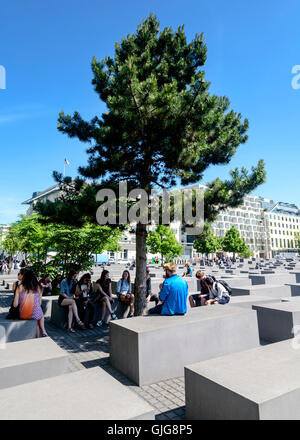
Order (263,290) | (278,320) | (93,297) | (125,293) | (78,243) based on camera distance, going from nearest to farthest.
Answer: (278,320), (93,297), (125,293), (263,290), (78,243)

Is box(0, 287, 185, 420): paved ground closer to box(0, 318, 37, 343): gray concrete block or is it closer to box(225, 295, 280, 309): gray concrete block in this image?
box(0, 318, 37, 343): gray concrete block

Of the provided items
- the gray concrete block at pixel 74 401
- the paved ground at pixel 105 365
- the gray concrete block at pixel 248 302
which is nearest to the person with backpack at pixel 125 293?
the paved ground at pixel 105 365

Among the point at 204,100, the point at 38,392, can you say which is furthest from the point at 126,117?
the point at 38,392

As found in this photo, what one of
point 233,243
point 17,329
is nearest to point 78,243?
point 17,329

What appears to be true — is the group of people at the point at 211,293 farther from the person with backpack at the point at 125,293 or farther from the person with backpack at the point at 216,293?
the person with backpack at the point at 125,293

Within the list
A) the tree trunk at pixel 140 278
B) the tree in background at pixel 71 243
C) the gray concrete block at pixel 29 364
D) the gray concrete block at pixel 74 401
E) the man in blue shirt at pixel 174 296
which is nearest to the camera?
the gray concrete block at pixel 74 401

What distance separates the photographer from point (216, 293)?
7461 mm

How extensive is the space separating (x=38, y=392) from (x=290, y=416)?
7.81ft

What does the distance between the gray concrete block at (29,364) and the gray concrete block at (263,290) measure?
7372 millimetres

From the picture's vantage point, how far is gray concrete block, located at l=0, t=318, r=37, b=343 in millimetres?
5305

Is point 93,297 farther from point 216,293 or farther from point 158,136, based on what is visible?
point 158,136

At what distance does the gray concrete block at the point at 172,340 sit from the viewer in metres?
4.39

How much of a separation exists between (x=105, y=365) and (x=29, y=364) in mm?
1962

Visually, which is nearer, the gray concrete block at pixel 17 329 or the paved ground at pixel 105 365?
the paved ground at pixel 105 365
